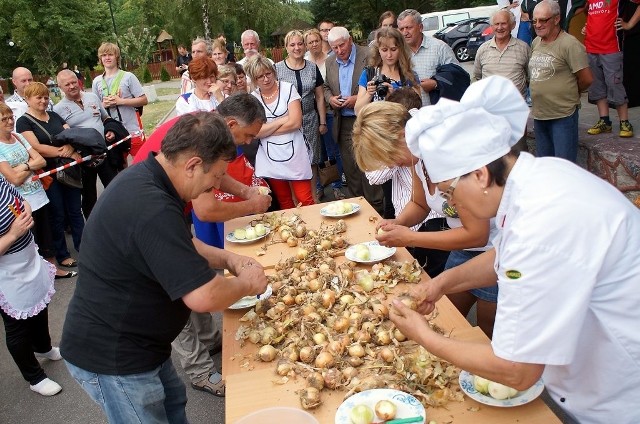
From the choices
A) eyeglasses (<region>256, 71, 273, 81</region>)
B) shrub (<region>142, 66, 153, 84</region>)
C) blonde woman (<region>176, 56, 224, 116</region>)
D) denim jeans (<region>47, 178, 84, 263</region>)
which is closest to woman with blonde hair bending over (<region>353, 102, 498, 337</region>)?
eyeglasses (<region>256, 71, 273, 81</region>)

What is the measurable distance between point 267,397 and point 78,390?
2.45 metres

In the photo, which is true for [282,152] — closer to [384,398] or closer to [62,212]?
[62,212]

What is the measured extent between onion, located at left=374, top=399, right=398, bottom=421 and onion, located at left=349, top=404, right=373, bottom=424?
3 cm

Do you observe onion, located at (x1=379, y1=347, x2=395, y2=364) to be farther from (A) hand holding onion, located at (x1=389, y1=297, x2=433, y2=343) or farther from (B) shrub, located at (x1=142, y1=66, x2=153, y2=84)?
(B) shrub, located at (x1=142, y1=66, x2=153, y2=84)

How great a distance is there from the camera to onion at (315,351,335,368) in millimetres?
1828

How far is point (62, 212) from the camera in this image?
5.61m

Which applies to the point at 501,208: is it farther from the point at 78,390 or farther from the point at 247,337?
the point at 78,390

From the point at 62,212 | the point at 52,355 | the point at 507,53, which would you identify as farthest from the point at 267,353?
the point at 507,53

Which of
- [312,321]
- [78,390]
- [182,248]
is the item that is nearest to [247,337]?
[312,321]

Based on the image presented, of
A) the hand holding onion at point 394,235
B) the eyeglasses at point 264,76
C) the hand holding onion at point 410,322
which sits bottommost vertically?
the hand holding onion at point 394,235

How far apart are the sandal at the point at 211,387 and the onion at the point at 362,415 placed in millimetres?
1891

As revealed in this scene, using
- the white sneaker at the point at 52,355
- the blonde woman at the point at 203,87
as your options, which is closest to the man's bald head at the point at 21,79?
the blonde woman at the point at 203,87

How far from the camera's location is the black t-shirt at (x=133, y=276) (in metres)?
1.61

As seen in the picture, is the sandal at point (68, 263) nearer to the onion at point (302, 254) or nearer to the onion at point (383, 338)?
the onion at point (302, 254)
